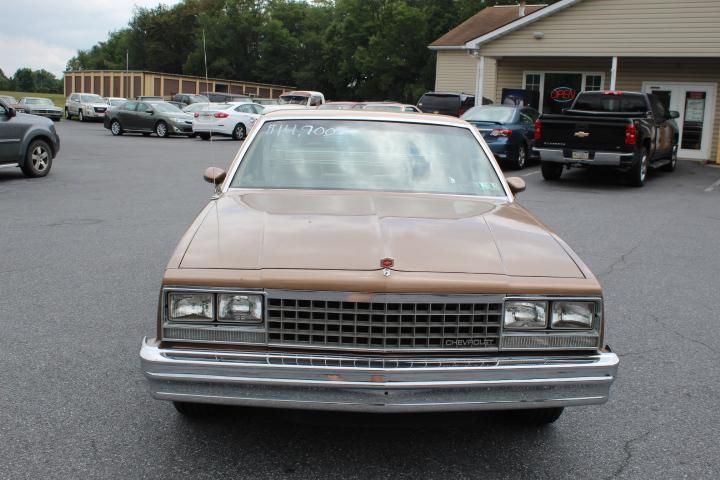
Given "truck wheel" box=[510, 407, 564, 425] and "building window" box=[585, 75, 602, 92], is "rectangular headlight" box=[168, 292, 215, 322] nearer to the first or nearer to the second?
"truck wheel" box=[510, 407, 564, 425]

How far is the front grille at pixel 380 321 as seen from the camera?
9.91 feet

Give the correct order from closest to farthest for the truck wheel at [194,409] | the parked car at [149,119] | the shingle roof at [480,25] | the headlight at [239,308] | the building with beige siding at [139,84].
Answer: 1. the headlight at [239,308]
2. the truck wheel at [194,409]
3. the parked car at [149,119]
4. the shingle roof at [480,25]
5. the building with beige siding at [139,84]

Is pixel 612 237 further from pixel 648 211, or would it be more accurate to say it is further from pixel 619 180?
pixel 619 180

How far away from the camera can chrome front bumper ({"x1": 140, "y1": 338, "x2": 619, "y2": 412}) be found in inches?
116

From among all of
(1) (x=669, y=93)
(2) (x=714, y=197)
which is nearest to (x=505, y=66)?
(1) (x=669, y=93)

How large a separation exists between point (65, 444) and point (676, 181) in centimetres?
1647

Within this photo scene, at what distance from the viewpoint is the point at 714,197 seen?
14.8m

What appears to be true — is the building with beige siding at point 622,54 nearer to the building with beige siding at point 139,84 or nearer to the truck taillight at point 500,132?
the truck taillight at point 500,132

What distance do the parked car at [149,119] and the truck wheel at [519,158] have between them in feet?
56.9

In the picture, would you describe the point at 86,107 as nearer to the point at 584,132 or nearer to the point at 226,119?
the point at 226,119

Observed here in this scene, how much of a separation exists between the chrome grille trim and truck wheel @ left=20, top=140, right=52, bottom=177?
13.2 meters

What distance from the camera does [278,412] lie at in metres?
3.47

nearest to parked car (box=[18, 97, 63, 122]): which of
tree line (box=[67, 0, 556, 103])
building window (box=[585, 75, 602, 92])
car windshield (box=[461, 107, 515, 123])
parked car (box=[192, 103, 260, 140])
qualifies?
tree line (box=[67, 0, 556, 103])

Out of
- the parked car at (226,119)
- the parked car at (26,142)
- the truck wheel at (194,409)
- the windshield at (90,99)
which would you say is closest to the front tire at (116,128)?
the parked car at (226,119)
